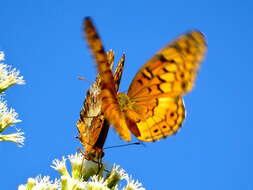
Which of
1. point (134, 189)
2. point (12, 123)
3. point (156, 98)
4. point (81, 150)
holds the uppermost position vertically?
point (12, 123)

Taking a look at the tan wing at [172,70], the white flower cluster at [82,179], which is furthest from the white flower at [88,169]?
the tan wing at [172,70]

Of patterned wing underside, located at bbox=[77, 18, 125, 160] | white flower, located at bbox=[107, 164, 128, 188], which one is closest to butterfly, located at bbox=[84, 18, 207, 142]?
patterned wing underside, located at bbox=[77, 18, 125, 160]

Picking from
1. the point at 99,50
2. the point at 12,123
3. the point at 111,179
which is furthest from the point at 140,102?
the point at 12,123

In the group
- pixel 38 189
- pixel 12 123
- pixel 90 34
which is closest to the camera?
pixel 90 34

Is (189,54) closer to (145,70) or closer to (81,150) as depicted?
(145,70)

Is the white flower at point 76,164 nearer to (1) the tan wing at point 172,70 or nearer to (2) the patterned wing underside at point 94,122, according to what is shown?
(2) the patterned wing underside at point 94,122

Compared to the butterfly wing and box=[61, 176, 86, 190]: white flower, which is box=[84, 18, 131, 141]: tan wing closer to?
the butterfly wing
